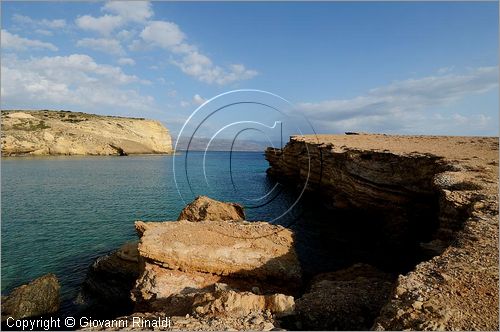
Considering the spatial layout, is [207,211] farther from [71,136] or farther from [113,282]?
[71,136]

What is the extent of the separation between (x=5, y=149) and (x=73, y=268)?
112552 millimetres

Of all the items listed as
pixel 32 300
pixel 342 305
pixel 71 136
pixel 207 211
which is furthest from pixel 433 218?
pixel 71 136

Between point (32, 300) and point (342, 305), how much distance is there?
18.0 meters

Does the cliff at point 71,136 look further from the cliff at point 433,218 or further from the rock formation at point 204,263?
the rock formation at point 204,263

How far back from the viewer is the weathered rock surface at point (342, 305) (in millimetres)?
11307

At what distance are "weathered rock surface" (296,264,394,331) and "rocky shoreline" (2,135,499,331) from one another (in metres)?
0.05

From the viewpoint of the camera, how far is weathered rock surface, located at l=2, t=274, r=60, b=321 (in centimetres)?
1745

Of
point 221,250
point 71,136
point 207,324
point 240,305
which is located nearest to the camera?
point 207,324

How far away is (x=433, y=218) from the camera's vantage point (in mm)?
21766

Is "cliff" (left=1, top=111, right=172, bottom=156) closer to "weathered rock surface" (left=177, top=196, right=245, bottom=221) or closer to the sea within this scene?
the sea

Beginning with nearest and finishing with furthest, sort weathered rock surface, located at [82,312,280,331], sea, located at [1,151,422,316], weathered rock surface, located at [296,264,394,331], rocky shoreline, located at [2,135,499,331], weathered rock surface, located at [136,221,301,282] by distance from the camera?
1. rocky shoreline, located at [2,135,499,331]
2. weathered rock surface, located at [82,312,280,331]
3. weathered rock surface, located at [296,264,394,331]
4. weathered rock surface, located at [136,221,301,282]
5. sea, located at [1,151,422,316]

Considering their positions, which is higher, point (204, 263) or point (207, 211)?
point (207, 211)

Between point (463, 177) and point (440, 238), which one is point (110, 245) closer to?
point (440, 238)

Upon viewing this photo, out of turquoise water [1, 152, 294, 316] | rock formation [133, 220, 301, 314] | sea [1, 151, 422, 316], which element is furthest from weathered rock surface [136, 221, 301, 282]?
turquoise water [1, 152, 294, 316]
